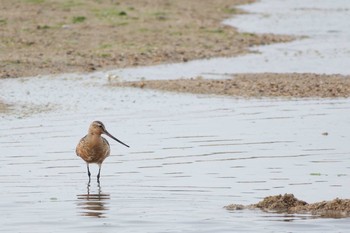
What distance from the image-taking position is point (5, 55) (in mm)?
23500

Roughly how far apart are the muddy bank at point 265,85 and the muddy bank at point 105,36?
Answer: 8.48 feet

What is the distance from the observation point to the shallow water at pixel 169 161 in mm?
10875

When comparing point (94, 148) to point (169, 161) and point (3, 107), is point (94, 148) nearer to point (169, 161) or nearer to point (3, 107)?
point (169, 161)

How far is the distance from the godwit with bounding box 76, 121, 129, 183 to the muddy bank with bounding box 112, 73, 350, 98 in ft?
20.0

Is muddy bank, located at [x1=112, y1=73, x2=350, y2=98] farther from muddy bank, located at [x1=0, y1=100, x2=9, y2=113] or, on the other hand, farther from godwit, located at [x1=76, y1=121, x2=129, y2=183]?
godwit, located at [x1=76, y1=121, x2=129, y2=183]

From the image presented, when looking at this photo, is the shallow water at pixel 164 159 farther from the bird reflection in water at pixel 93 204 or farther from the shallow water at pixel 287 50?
the shallow water at pixel 287 50

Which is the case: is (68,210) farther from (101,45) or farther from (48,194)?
(101,45)

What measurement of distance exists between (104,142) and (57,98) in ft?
18.3

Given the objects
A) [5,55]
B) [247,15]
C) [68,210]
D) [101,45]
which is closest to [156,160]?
[68,210]

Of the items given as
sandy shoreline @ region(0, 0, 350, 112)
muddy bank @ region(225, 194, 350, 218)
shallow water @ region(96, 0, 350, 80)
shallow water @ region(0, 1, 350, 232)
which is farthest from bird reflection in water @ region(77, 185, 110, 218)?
shallow water @ region(96, 0, 350, 80)

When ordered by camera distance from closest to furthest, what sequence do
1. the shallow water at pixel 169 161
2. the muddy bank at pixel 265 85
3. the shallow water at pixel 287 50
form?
the shallow water at pixel 169 161, the muddy bank at pixel 265 85, the shallow water at pixel 287 50

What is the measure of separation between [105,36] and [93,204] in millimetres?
15623

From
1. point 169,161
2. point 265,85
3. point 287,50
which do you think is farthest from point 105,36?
point 169,161

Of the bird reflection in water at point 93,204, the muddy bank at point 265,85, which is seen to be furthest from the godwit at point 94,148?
the muddy bank at point 265,85
